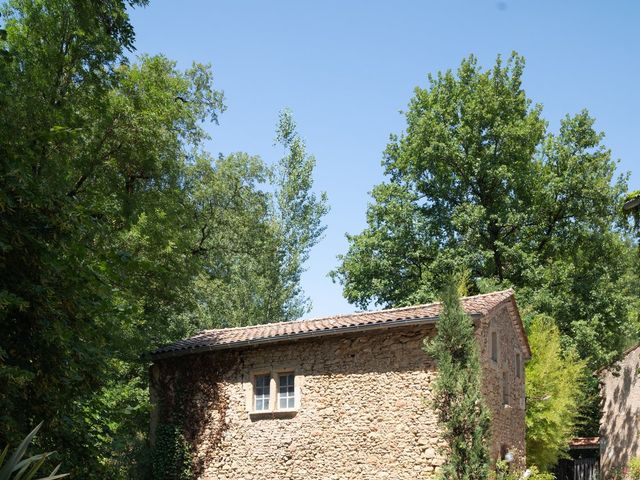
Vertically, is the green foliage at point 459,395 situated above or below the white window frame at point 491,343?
below

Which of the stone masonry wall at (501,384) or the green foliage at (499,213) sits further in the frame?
the green foliage at (499,213)

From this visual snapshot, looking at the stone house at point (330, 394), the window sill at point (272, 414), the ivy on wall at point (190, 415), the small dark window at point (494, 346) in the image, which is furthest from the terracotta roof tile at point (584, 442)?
the ivy on wall at point (190, 415)

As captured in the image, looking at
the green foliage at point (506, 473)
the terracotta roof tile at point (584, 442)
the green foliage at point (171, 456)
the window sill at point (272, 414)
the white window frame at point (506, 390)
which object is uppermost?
the white window frame at point (506, 390)

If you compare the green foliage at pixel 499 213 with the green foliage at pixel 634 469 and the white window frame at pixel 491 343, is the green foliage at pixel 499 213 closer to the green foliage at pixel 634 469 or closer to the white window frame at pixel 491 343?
the green foliage at pixel 634 469

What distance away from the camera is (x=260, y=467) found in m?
17.0

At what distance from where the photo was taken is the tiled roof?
1577 cm

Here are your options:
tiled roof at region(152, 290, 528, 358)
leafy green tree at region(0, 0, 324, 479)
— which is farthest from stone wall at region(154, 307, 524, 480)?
leafy green tree at region(0, 0, 324, 479)

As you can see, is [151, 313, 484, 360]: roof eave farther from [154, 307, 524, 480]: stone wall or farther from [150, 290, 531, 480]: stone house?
[154, 307, 524, 480]: stone wall

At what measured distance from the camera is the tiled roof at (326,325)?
51.7ft

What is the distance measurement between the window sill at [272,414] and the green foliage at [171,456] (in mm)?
2113

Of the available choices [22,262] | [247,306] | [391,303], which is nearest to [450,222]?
[391,303]

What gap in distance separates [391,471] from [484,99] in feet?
50.2

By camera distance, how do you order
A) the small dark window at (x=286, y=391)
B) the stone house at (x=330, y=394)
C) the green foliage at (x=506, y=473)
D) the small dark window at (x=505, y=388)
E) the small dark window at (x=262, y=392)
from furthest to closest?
the small dark window at (x=262, y=392), the small dark window at (x=505, y=388), the small dark window at (x=286, y=391), the green foliage at (x=506, y=473), the stone house at (x=330, y=394)

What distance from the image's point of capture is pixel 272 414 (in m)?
17.1
